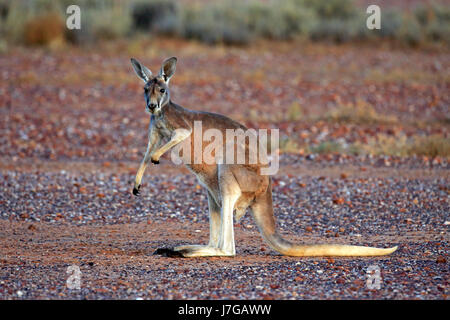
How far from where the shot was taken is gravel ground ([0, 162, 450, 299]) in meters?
4.83

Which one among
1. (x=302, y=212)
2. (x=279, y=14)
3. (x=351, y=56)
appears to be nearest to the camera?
(x=302, y=212)

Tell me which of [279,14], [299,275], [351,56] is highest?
[279,14]

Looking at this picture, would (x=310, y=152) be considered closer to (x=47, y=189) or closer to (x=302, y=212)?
(x=302, y=212)

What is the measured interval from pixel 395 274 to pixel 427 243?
1145 millimetres

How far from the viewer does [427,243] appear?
6.14 m

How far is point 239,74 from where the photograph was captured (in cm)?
1580

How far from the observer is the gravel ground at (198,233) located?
4.83m

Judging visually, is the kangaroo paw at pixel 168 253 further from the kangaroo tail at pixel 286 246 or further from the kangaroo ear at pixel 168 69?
the kangaroo ear at pixel 168 69

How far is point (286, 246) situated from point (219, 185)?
734 millimetres

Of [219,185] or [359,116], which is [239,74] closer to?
[359,116]

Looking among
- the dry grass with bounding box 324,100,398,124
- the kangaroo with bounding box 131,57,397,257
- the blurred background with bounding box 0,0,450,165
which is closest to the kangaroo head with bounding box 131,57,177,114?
the kangaroo with bounding box 131,57,397,257

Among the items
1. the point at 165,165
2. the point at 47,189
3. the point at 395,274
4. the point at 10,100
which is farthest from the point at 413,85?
the point at 395,274

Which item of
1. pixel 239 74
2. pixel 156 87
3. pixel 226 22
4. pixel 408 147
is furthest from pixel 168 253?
pixel 226 22

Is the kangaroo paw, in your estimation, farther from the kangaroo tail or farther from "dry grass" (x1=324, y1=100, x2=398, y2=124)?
"dry grass" (x1=324, y1=100, x2=398, y2=124)
